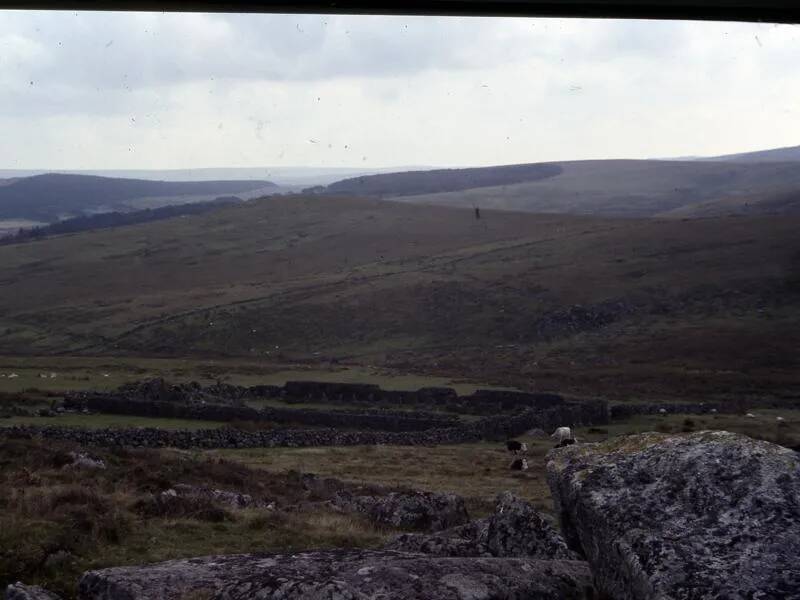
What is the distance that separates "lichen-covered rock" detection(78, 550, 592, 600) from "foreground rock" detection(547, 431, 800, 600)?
18.5 inches

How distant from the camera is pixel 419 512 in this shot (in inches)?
493

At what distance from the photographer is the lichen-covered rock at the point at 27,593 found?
6.28 m

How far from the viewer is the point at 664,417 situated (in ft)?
104

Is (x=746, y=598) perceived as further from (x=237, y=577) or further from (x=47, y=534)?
(x=47, y=534)

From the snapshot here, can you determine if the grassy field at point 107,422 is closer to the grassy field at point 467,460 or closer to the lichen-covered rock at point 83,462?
the grassy field at point 467,460

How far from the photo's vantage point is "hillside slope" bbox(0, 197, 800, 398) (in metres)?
48.7

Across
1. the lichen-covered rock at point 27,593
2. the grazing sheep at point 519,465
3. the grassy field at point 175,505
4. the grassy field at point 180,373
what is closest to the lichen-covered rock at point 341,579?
the lichen-covered rock at point 27,593

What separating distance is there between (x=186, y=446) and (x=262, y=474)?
8020 millimetres

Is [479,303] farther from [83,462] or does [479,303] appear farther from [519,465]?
[83,462]

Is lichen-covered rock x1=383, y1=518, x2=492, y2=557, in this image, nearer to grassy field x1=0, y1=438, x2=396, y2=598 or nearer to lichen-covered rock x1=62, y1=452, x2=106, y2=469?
grassy field x1=0, y1=438, x2=396, y2=598

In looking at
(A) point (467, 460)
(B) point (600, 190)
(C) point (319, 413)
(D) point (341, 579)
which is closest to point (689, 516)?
(D) point (341, 579)

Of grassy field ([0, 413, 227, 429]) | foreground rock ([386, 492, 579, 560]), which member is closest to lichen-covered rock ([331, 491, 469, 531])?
foreground rock ([386, 492, 579, 560])

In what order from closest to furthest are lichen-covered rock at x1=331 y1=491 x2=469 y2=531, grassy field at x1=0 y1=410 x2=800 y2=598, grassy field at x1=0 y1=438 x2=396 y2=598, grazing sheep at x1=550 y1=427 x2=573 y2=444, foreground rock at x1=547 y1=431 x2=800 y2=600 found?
foreground rock at x1=547 y1=431 x2=800 y2=600 < grassy field at x1=0 y1=438 x2=396 y2=598 < grassy field at x1=0 y1=410 x2=800 y2=598 < lichen-covered rock at x1=331 y1=491 x2=469 y2=531 < grazing sheep at x1=550 y1=427 x2=573 y2=444

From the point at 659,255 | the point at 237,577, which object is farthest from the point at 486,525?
the point at 659,255
